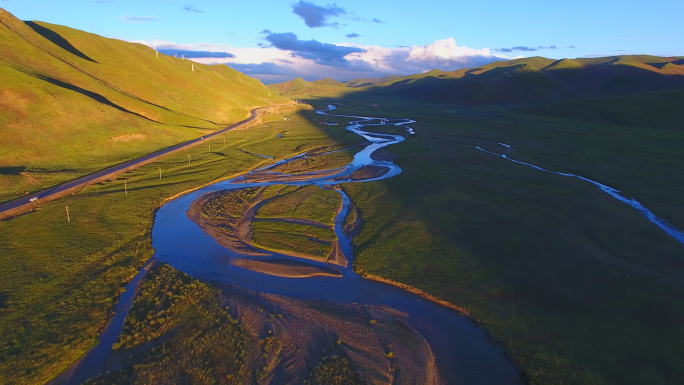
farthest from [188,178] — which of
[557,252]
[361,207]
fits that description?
[557,252]

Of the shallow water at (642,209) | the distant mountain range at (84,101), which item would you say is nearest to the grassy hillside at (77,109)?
the distant mountain range at (84,101)

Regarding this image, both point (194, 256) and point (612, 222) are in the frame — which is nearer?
point (194, 256)

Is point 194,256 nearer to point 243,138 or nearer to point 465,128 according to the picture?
point 243,138

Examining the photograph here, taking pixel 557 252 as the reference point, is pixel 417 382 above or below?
below

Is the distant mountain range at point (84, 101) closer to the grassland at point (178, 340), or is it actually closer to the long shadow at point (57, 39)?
the long shadow at point (57, 39)

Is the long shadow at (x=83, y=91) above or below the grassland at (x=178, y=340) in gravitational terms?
above
